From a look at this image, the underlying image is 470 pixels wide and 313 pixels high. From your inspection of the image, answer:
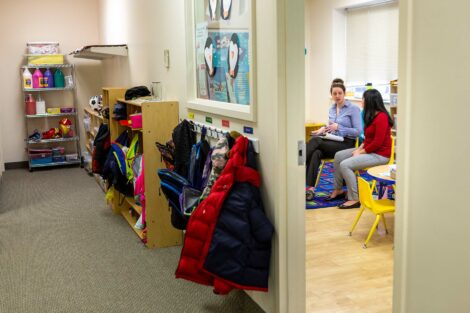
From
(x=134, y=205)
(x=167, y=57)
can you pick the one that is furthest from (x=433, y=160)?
(x=134, y=205)

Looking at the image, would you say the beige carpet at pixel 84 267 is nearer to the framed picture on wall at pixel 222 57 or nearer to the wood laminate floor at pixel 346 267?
the wood laminate floor at pixel 346 267

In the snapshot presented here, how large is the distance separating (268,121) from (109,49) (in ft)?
13.4

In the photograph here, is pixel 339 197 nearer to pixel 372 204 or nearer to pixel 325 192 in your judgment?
pixel 325 192

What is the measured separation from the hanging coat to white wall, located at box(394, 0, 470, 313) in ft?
3.75

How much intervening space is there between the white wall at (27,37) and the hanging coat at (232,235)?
21.5ft

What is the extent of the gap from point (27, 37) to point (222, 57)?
234 inches

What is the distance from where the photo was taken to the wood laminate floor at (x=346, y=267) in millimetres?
3498

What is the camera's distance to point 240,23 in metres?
3.33

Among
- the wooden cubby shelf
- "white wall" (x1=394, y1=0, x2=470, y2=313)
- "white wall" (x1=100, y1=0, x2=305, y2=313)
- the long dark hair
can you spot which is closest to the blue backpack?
"white wall" (x1=100, y1=0, x2=305, y2=313)

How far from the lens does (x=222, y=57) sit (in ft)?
12.0

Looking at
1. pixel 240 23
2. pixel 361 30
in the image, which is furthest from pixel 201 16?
pixel 361 30

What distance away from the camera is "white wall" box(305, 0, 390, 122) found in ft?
26.9

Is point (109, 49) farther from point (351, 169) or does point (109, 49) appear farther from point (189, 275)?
point (189, 275)

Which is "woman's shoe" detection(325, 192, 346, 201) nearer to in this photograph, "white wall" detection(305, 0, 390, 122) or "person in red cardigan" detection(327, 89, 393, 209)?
"person in red cardigan" detection(327, 89, 393, 209)
